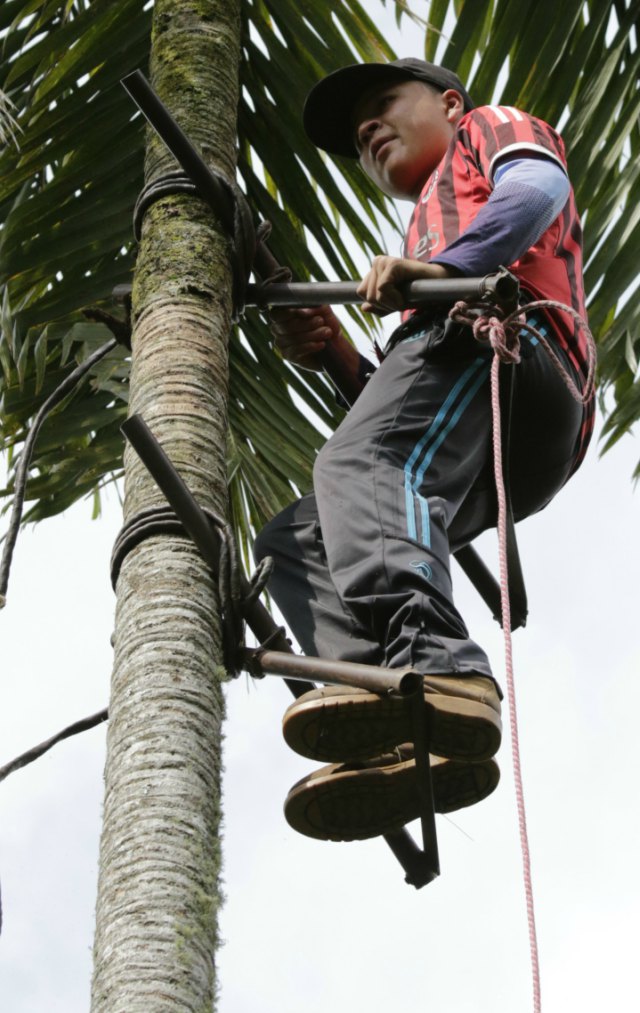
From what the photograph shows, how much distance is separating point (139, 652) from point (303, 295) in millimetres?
967

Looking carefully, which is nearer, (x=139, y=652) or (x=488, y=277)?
(x=139, y=652)

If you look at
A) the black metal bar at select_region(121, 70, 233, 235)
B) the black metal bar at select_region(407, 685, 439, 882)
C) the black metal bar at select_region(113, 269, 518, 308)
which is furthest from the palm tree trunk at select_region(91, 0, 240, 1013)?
the black metal bar at select_region(407, 685, 439, 882)

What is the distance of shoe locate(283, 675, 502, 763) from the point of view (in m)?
2.15

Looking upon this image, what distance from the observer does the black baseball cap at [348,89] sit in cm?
314

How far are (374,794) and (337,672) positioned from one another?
284 millimetres

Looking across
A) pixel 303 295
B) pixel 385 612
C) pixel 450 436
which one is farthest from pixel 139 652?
pixel 303 295

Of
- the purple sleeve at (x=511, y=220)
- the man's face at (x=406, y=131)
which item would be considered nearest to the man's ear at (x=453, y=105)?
the man's face at (x=406, y=131)

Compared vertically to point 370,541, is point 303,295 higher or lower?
higher

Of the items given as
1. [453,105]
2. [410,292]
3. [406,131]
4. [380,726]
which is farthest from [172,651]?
[453,105]

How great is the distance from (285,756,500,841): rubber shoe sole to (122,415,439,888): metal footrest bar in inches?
3.1

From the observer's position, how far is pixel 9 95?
3805mm

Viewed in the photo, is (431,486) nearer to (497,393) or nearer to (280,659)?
(497,393)

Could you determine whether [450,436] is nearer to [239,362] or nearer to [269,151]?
[239,362]

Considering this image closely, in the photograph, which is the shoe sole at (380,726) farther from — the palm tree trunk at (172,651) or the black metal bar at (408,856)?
the black metal bar at (408,856)
